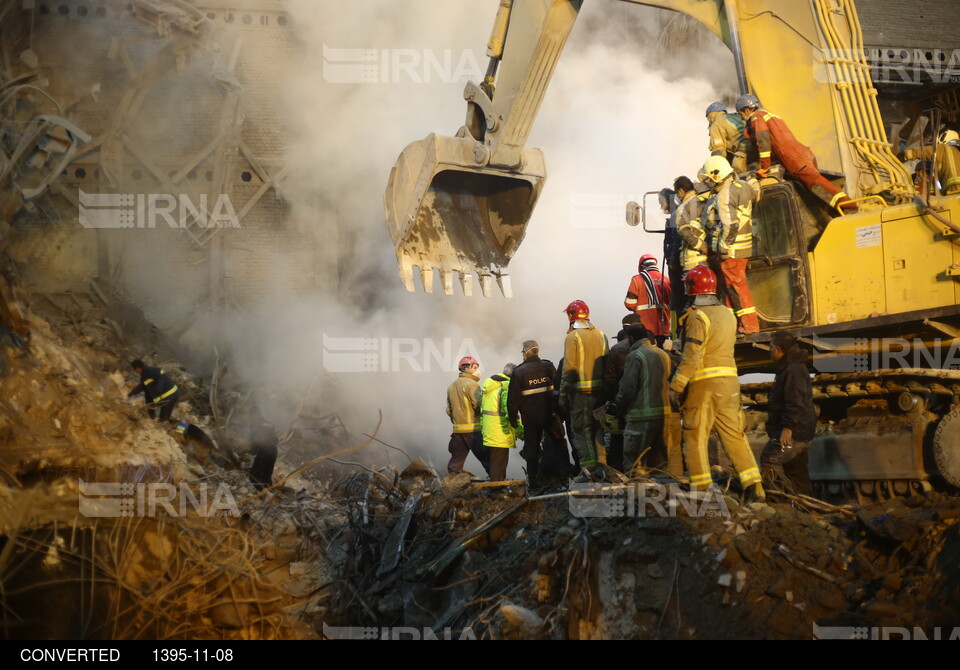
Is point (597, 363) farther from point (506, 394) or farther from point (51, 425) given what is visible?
point (51, 425)

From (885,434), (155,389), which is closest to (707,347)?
(885,434)

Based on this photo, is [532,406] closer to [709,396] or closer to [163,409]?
[709,396]

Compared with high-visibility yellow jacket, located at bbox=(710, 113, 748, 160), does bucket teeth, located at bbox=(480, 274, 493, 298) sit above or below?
below

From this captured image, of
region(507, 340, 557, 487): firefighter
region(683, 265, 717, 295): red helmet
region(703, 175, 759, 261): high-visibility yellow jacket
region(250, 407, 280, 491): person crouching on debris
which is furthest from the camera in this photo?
region(250, 407, 280, 491): person crouching on debris

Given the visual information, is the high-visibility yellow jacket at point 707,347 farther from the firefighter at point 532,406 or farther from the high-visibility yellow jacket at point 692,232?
the firefighter at point 532,406

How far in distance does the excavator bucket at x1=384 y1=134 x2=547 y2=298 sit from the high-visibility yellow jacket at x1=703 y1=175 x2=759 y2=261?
5.28ft

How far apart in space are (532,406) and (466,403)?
1307mm

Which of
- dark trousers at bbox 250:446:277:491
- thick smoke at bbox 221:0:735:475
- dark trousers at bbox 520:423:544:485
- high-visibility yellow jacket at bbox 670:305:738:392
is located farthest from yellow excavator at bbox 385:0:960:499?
thick smoke at bbox 221:0:735:475

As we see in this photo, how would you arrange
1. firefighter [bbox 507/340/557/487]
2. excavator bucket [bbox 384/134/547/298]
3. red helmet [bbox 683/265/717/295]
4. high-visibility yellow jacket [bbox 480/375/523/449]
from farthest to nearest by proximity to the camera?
high-visibility yellow jacket [bbox 480/375/523/449] → firefighter [bbox 507/340/557/487] → excavator bucket [bbox 384/134/547/298] → red helmet [bbox 683/265/717/295]

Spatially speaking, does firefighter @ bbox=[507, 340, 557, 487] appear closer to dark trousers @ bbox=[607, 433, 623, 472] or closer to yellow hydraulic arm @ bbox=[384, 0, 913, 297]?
dark trousers @ bbox=[607, 433, 623, 472]

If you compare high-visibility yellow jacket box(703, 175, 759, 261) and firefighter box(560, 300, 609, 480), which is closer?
high-visibility yellow jacket box(703, 175, 759, 261)

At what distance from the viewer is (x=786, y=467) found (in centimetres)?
639

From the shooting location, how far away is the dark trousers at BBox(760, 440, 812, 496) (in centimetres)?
624

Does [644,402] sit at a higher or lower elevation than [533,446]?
higher
